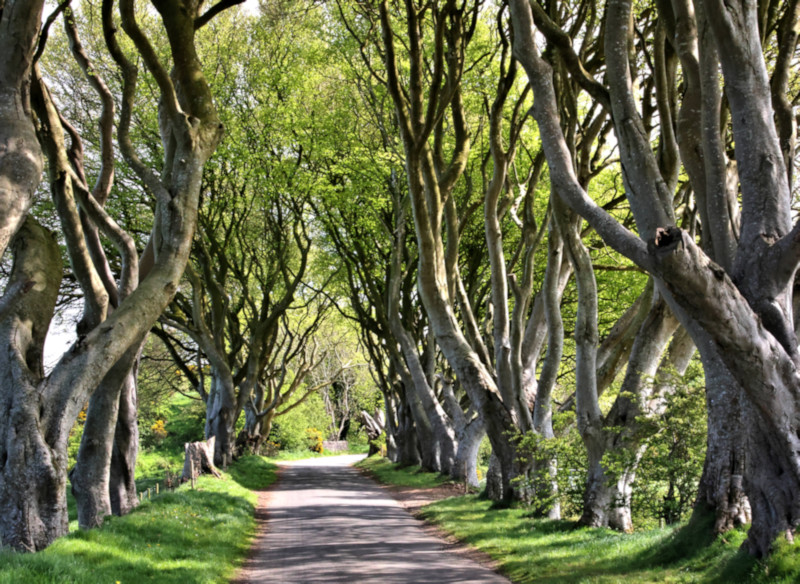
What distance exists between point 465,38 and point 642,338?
6.65m

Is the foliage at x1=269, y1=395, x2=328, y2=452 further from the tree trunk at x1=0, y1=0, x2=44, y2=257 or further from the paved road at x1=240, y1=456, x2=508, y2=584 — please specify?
the tree trunk at x1=0, y1=0, x2=44, y2=257

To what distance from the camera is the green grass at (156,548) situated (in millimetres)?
6188

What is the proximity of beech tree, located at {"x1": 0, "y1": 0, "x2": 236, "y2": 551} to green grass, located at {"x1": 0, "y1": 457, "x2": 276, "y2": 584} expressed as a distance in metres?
0.67

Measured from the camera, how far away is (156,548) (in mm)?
8758

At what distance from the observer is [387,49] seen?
457 inches

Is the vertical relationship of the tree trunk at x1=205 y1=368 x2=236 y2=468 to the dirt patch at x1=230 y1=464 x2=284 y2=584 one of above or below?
above

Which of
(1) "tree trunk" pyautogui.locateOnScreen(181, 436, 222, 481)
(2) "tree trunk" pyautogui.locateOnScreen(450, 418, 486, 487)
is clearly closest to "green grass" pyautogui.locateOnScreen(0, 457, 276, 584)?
(1) "tree trunk" pyautogui.locateOnScreen(181, 436, 222, 481)

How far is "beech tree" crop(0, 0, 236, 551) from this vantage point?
7.28 metres

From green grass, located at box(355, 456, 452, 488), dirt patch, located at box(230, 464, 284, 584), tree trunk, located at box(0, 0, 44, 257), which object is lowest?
dirt patch, located at box(230, 464, 284, 584)

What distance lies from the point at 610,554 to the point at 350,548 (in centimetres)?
399

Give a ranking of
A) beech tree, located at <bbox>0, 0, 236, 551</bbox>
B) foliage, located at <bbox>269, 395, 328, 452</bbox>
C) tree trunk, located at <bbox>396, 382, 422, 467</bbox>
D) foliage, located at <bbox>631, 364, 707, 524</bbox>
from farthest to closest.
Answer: foliage, located at <bbox>269, 395, 328, 452</bbox> → tree trunk, located at <bbox>396, 382, 422, 467</bbox> → foliage, located at <bbox>631, 364, 707, 524</bbox> → beech tree, located at <bbox>0, 0, 236, 551</bbox>

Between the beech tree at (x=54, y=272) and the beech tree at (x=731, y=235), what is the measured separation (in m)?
4.63

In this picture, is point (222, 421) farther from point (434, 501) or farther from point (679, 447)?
point (679, 447)

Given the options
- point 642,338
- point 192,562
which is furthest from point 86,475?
point 642,338
